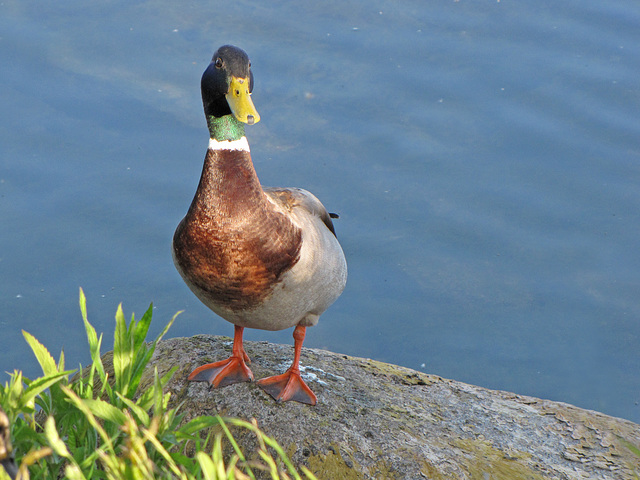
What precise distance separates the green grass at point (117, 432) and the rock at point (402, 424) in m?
0.34

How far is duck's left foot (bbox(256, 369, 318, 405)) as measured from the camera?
2.71 meters

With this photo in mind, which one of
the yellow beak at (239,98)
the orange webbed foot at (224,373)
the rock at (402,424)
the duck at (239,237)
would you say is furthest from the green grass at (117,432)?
the yellow beak at (239,98)

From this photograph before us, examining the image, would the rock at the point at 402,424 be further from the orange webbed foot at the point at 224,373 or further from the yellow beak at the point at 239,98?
the yellow beak at the point at 239,98

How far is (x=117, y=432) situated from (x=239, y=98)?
118cm

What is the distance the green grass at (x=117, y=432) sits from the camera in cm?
148

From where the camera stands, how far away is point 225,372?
110 inches

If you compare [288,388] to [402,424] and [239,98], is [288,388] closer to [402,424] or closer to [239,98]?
[402,424]

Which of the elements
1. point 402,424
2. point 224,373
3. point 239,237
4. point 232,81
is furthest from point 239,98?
point 402,424

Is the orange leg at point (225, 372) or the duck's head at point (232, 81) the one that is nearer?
the duck's head at point (232, 81)

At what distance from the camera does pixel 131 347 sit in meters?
2.01

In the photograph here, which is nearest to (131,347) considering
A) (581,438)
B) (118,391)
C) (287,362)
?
(118,391)

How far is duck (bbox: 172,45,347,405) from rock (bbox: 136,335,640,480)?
0.47ft

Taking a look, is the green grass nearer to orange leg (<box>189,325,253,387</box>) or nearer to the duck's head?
orange leg (<box>189,325,253,387</box>)

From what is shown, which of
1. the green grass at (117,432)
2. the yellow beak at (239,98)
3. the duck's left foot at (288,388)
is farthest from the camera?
the duck's left foot at (288,388)
